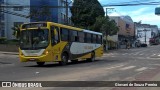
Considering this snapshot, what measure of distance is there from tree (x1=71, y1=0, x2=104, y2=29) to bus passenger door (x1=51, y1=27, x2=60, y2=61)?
53.8m

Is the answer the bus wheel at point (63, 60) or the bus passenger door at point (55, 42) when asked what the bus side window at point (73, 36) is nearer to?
the bus wheel at point (63, 60)

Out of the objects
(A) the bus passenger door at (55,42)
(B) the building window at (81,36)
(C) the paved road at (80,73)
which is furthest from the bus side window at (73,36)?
(A) the bus passenger door at (55,42)

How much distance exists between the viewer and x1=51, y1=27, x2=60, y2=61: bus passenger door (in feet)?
88.8

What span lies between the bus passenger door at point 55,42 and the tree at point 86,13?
177 feet

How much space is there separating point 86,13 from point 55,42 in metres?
56.2

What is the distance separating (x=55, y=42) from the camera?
27.5m

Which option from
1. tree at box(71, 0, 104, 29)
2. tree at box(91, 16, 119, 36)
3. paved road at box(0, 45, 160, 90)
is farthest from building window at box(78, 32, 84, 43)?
tree at box(71, 0, 104, 29)

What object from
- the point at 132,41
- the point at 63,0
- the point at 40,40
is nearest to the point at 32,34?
the point at 40,40

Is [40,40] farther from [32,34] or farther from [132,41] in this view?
[132,41]

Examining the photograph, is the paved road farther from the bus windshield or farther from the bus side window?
the bus side window

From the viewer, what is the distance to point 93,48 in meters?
37.3

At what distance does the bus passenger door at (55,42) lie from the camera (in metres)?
27.1

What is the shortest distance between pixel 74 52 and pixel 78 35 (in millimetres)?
1693

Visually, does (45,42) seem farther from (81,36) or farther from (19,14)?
(19,14)
